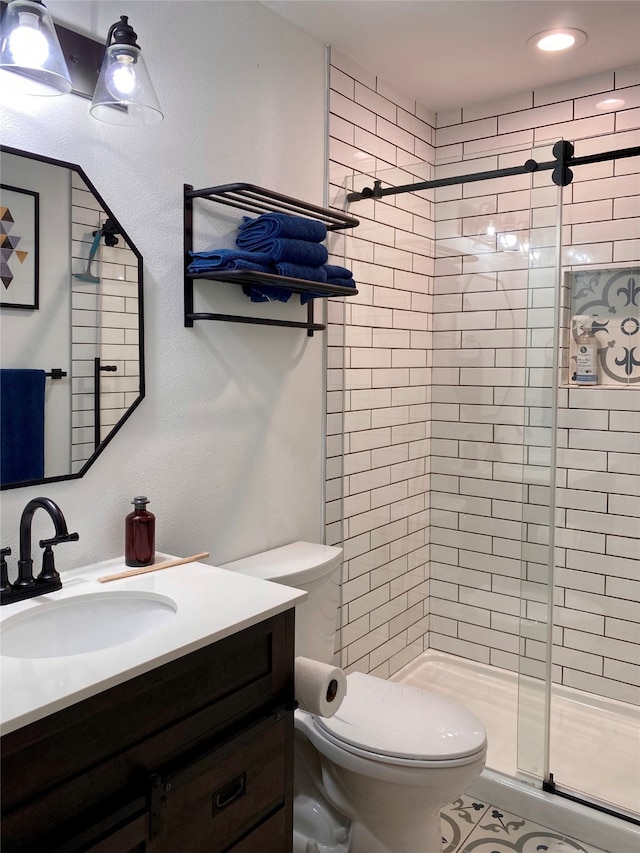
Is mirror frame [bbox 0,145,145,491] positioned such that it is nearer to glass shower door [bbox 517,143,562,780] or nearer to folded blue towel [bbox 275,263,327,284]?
folded blue towel [bbox 275,263,327,284]

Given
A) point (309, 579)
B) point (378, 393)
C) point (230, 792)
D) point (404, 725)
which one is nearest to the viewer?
point (230, 792)

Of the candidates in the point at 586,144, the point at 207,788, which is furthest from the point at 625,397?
the point at 207,788

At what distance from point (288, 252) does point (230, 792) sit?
130 cm

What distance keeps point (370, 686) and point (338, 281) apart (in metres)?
1.24

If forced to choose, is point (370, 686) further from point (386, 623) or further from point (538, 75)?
Result: point (538, 75)

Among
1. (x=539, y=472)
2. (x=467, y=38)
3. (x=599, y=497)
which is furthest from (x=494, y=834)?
(x=467, y=38)

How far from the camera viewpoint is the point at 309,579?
195 cm

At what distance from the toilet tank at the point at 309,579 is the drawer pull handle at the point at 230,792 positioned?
58cm

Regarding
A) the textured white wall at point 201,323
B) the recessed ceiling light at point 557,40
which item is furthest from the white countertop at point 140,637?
the recessed ceiling light at point 557,40

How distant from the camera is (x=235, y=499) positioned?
79.0 inches

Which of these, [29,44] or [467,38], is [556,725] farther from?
[29,44]

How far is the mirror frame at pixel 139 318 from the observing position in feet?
4.65

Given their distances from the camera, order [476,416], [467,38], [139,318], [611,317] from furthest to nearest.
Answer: [611,317] < [476,416] < [467,38] < [139,318]

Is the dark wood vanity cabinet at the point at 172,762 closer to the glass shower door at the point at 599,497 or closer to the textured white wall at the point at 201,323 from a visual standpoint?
the textured white wall at the point at 201,323
